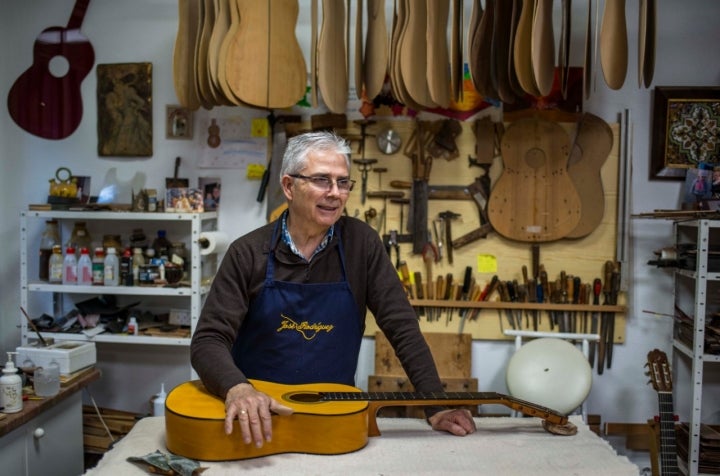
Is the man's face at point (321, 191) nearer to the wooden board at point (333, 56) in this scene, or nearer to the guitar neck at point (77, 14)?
the wooden board at point (333, 56)

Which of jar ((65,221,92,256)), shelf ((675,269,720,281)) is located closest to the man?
shelf ((675,269,720,281))

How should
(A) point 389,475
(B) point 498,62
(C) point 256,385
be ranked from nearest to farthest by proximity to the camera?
1. (A) point 389,475
2. (C) point 256,385
3. (B) point 498,62

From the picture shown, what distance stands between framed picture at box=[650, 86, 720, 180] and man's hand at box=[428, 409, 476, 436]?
204 cm

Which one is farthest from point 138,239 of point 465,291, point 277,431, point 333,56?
point 277,431

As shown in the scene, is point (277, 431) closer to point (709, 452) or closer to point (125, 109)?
point (709, 452)

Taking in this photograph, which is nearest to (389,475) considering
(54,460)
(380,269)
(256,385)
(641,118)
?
(256,385)

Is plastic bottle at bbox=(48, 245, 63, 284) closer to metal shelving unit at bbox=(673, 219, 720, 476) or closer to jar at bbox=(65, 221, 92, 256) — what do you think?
jar at bbox=(65, 221, 92, 256)

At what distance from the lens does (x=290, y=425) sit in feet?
5.00

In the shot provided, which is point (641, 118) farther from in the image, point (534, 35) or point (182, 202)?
point (182, 202)

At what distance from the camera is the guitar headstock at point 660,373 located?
2.59m

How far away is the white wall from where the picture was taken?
320cm

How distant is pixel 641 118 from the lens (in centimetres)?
322

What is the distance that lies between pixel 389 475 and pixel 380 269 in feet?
2.40

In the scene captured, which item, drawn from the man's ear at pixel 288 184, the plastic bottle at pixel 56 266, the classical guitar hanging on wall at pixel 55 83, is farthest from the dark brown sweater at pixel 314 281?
the classical guitar hanging on wall at pixel 55 83
